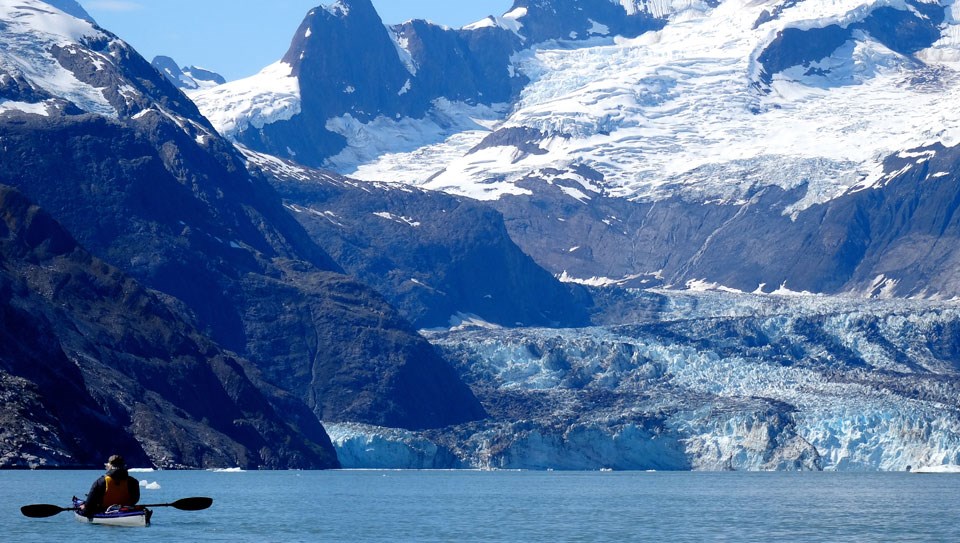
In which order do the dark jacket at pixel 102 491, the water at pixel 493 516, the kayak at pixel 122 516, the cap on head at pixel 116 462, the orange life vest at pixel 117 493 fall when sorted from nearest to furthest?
1. the cap on head at pixel 116 462
2. the dark jacket at pixel 102 491
3. the orange life vest at pixel 117 493
4. the kayak at pixel 122 516
5. the water at pixel 493 516

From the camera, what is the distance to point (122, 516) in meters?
119

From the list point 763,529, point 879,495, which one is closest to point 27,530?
point 763,529

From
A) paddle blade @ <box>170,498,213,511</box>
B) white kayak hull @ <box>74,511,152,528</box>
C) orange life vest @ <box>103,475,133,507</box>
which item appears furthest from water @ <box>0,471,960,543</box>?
A: orange life vest @ <box>103,475,133,507</box>

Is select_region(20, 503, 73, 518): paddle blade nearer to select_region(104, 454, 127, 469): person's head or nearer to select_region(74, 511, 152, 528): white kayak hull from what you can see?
select_region(74, 511, 152, 528): white kayak hull

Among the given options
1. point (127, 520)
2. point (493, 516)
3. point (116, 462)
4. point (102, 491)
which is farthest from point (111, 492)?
point (493, 516)

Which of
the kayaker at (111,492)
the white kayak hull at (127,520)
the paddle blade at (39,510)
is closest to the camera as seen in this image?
the kayaker at (111,492)

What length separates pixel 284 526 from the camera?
456ft

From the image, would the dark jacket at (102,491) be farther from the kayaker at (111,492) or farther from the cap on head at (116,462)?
the cap on head at (116,462)

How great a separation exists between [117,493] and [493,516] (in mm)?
43431

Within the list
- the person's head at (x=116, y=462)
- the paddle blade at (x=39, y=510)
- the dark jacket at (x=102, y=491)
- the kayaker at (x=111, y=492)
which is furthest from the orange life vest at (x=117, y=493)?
the person's head at (x=116, y=462)

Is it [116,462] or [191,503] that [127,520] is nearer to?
[191,503]

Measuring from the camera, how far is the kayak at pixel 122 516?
4675 inches

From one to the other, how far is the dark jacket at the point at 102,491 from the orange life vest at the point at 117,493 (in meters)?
0.12

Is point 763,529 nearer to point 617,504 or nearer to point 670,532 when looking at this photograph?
point 670,532
